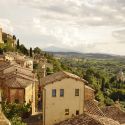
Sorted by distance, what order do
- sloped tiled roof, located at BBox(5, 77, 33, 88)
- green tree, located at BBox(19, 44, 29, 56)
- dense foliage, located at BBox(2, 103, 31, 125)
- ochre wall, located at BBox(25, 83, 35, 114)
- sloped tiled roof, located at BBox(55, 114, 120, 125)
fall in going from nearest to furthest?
sloped tiled roof, located at BBox(55, 114, 120, 125) → dense foliage, located at BBox(2, 103, 31, 125) → sloped tiled roof, located at BBox(5, 77, 33, 88) → ochre wall, located at BBox(25, 83, 35, 114) → green tree, located at BBox(19, 44, 29, 56)

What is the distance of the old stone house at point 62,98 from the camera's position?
3794 cm

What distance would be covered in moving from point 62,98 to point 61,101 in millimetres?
295

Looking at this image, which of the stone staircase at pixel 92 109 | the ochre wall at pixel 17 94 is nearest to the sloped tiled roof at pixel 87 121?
the stone staircase at pixel 92 109

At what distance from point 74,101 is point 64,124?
3783 mm

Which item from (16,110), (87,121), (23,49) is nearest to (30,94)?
(16,110)

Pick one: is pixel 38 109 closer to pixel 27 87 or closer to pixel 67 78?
pixel 27 87

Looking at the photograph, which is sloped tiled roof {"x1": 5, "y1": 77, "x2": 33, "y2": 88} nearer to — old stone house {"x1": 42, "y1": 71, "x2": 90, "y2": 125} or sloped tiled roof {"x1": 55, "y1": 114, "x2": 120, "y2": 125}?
old stone house {"x1": 42, "y1": 71, "x2": 90, "y2": 125}

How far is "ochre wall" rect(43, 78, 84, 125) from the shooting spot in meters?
38.0

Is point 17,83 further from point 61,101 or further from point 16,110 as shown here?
point 61,101

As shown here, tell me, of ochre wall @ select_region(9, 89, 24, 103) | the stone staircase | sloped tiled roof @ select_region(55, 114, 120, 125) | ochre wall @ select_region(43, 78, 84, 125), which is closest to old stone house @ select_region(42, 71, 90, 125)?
ochre wall @ select_region(43, 78, 84, 125)

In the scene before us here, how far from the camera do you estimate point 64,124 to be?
116 ft

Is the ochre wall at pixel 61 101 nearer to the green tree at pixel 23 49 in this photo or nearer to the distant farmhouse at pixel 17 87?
the distant farmhouse at pixel 17 87

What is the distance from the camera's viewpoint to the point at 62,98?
3834cm

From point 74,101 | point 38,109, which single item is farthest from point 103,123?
point 38,109
